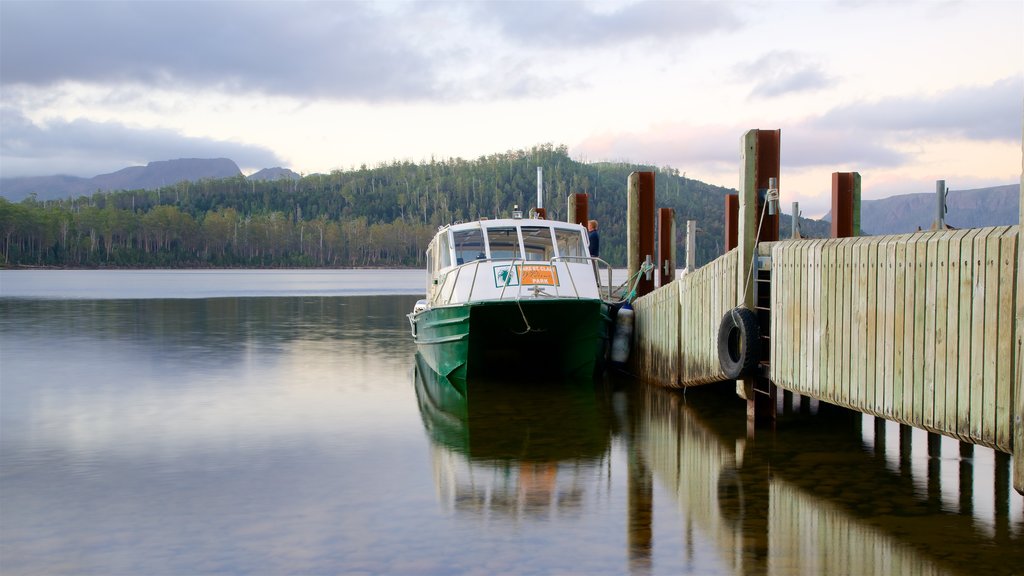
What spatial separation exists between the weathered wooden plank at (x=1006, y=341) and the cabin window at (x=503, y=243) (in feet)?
35.6

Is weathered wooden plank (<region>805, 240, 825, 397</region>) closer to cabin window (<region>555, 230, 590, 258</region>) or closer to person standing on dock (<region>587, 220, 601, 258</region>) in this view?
cabin window (<region>555, 230, 590, 258</region>)

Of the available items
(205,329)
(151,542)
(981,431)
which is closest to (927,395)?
(981,431)

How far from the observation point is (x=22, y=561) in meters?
7.02

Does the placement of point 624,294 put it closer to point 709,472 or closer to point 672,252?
point 672,252

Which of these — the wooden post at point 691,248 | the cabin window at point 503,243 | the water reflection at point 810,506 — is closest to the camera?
the water reflection at point 810,506

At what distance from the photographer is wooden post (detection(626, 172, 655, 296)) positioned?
1931 cm

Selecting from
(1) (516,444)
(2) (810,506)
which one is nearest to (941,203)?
(2) (810,506)

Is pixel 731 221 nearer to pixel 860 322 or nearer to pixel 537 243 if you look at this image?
pixel 537 243

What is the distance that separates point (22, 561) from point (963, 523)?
770cm

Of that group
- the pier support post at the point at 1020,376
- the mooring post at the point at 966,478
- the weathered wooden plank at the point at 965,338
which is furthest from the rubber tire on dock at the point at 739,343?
the pier support post at the point at 1020,376

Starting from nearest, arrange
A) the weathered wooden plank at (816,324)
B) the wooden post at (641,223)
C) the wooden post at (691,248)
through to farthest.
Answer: the weathered wooden plank at (816,324) → the wooden post at (641,223) → the wooden post at (691,248)

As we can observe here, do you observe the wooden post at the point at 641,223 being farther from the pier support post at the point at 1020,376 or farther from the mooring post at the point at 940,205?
the pier support post at the point at 1020,376

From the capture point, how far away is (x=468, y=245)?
1748cm

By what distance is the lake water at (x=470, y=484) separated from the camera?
23.5 feet
